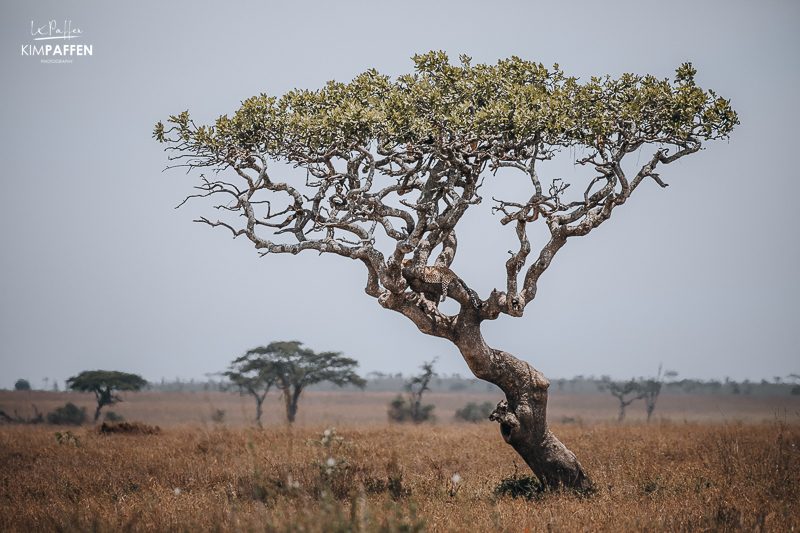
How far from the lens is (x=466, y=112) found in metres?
11.2

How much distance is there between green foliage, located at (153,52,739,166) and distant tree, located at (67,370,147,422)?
32.6 m

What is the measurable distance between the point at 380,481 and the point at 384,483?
0.24 meters

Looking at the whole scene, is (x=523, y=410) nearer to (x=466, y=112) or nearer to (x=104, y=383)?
(x=466, y=112)

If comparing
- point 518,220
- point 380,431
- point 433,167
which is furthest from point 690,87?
point 380,431

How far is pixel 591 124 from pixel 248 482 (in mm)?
8505

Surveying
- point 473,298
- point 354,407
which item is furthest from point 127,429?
point 354,407

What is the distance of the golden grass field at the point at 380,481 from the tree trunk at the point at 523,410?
675mm

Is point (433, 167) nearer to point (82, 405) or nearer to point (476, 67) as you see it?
point (476, 67)

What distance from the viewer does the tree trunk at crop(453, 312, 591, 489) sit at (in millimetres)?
10992

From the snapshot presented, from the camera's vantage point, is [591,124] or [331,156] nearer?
[591,124]

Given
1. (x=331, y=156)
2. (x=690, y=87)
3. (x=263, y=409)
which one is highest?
(x=690, y=87)

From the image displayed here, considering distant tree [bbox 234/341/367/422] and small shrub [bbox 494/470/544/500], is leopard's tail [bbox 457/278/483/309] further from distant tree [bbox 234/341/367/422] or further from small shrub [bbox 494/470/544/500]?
distant tree [bbox 234/341/367/422]

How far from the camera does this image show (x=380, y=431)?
62.0 ft

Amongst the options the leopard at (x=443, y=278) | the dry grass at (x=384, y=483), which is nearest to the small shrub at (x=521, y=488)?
the dry grass at (x=384, y=483)
